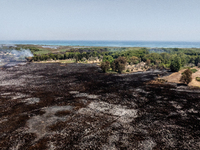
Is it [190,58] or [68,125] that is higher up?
[190,58]

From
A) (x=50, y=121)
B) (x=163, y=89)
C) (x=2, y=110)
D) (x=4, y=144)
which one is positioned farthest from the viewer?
(x=163, y=89)

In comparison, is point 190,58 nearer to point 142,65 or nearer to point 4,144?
point 142,65

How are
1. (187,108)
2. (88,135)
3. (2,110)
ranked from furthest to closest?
(187,108), (2,110), (88,135)

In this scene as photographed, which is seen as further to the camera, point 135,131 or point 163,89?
point 163,89

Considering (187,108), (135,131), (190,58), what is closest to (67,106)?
(135,131)

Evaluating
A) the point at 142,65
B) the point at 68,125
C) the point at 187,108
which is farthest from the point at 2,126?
the point at 142,65

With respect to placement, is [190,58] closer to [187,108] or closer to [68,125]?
[187,108]
